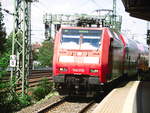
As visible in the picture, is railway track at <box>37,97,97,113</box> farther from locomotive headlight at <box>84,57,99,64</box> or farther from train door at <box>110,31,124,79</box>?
train door at <box>110,31,124,79</box>

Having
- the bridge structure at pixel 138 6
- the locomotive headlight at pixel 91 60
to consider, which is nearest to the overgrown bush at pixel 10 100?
the locomotive headlight at pixel 91 60

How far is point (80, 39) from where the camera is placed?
643 inches

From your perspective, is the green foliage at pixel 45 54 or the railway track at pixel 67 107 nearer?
the railway track at pixel 67 107

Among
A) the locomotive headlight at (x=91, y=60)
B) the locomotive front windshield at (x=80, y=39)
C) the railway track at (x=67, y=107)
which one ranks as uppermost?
the locomotive front windshield at (x=80, y=39)

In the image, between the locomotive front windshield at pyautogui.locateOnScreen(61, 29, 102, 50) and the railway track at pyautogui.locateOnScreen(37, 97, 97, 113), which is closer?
the railway track at pyautogui.locateOnScreen(37, 97, 97, 113)

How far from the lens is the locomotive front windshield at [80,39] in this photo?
1614 cm

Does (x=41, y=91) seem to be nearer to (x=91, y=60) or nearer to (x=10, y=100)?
(x=10, y=100)

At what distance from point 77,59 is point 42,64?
76560 mm

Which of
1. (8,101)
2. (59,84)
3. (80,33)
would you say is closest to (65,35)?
(80,33)

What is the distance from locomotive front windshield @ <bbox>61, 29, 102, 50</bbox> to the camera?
16.1m

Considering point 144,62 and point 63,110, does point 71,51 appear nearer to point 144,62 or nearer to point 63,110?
point 63,110

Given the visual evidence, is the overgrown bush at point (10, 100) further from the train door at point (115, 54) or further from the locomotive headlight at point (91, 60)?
the train door at point (115, 54)

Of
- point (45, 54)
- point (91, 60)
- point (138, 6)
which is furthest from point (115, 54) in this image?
point (45, 54)

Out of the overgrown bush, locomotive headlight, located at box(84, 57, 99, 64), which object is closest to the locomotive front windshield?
locomotive headlight, located at box(84, 57, 99, 64)
